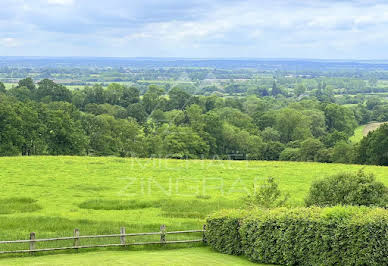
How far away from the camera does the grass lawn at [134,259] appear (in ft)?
68.8

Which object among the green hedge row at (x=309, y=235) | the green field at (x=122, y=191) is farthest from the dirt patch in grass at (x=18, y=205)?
the green hedge row at (x=309, y=235)

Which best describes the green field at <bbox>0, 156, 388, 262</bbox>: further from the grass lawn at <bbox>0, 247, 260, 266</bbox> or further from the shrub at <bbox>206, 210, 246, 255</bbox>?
the shrub at <bbox>206, 210, 246, 255</bbox>

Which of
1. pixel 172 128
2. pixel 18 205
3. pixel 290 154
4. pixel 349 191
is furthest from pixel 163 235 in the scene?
pixel 290 154

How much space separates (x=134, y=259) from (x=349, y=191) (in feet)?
48.4

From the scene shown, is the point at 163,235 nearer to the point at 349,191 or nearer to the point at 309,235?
the point at 309,235

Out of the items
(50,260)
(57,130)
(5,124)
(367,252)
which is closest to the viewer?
(367,252)

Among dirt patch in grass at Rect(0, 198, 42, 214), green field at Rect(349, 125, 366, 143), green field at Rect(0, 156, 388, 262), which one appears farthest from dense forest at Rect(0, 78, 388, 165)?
dirt patch in grass at Rect(0, 198, 42, 214)

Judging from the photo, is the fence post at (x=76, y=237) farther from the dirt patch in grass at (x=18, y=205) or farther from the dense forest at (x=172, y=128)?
the dense forest at (x=172, y=128)

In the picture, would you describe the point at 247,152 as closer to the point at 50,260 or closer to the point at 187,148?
the point at 187,148

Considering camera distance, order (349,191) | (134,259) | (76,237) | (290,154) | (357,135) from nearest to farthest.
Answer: (134,259)
(76,237)
(349,191)
(290,154)
(357,135)

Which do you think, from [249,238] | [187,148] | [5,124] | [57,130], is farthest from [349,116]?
[249,238]

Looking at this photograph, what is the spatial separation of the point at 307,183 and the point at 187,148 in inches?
1753

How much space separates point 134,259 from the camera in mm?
21625

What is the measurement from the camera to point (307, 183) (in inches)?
1959
